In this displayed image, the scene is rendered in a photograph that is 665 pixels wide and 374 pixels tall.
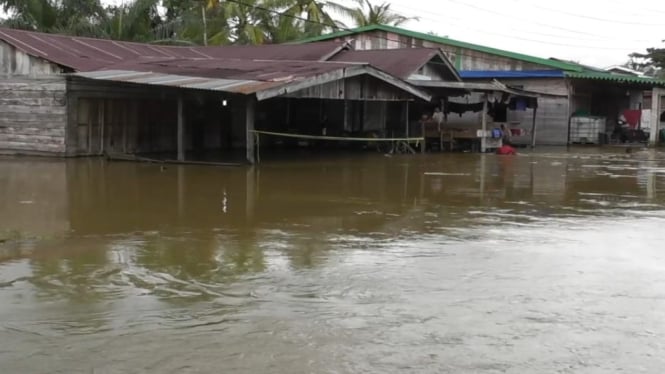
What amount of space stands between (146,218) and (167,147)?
12.4 metres

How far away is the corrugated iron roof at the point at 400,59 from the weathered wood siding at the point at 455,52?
3.54 m

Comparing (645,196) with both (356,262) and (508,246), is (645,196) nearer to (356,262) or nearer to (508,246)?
(508,246)

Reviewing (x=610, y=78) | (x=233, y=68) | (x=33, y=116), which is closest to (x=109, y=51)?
(x=33, y=116)

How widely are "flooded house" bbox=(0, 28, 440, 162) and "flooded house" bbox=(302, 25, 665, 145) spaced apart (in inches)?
319

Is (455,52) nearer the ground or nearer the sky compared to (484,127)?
nearer the sky

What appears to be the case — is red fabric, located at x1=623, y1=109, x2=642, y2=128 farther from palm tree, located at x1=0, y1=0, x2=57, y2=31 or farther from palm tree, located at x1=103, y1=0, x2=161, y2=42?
palm tree, located at x1=0, y1=0, x2=57, y2=31

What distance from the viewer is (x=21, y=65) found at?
1970 cm

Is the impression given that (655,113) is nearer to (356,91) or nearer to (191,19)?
(356,91)

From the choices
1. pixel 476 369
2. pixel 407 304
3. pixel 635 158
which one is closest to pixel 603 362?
pixel 476 369

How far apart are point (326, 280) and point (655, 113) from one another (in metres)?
26.5

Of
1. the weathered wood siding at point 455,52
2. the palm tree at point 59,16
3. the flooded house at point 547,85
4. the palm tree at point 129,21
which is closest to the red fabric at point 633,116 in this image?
the flooded house at point 547,85

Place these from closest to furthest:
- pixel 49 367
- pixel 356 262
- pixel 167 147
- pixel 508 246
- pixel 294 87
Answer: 1. pixel 49 367
2. pixel 356 262
3. pixel 508 246
4. pixel 294 87
5. pixel 167 147

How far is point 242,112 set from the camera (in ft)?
82.1

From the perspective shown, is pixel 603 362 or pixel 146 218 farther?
pixel 146 218
